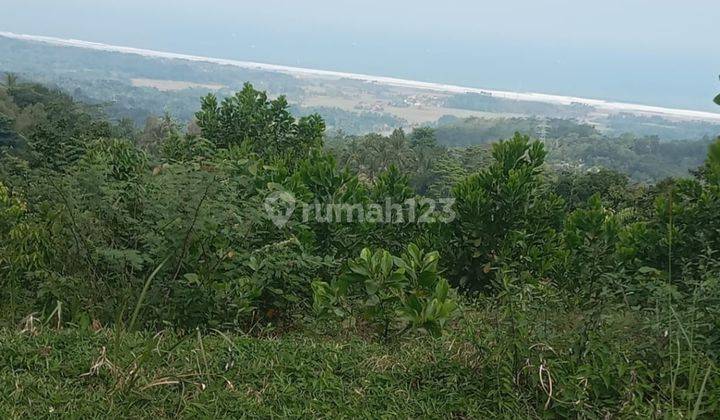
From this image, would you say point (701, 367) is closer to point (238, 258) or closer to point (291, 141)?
point (238, 258)

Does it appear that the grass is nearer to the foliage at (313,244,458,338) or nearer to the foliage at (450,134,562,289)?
the foliage at (313,244,458,338)

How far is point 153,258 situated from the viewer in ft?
9.50

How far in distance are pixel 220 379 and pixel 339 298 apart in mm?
973

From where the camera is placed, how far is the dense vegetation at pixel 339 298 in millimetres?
1939

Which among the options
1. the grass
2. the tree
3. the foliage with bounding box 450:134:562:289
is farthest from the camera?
the tree

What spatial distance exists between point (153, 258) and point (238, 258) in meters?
0.38

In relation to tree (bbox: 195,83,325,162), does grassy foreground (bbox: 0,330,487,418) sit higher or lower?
lower

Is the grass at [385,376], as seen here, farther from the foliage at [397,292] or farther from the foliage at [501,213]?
the foliage at [501,213]

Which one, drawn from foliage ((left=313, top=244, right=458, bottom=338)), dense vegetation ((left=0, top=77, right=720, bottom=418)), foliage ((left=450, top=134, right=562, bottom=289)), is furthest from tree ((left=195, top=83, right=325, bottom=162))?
foliage ((left=313, top=244, right=458, bottom=338))

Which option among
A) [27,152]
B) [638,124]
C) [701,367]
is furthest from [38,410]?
[638,124]

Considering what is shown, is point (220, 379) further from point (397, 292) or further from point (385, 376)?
point (397, 292)

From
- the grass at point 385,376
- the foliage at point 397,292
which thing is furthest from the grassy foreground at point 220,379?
the foliage at point 397,292

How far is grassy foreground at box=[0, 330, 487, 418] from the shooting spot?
6.17 feet

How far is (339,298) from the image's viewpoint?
294 centimetres
